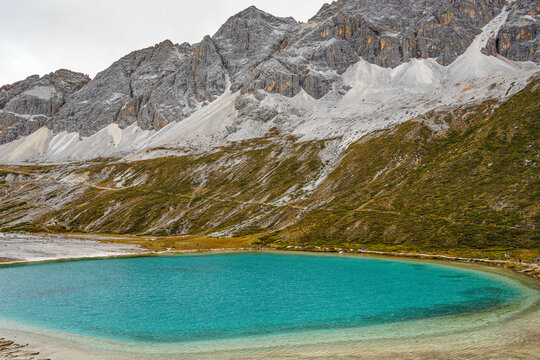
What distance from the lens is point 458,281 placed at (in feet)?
188

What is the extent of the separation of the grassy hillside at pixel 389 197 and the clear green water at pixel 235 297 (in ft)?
94.8

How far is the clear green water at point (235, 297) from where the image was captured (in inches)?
1489

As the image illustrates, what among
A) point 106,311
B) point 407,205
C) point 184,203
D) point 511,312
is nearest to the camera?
point 511,312

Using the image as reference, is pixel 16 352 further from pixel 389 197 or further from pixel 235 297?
pixel 389 197

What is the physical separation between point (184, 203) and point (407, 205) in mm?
111481

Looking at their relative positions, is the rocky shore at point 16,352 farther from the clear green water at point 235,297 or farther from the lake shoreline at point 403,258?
the clear green water at point 235,297

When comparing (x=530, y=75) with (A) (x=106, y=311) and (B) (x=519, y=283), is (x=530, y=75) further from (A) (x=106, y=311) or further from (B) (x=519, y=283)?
(A) (x=106, y=311)

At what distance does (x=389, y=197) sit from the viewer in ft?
401

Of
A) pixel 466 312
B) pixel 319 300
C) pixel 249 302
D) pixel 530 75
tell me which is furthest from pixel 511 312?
pixel 530 75

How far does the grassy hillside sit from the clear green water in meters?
28.9

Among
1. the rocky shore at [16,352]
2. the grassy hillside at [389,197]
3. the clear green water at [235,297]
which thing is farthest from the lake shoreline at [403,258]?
the grassy hillside at [389,197]

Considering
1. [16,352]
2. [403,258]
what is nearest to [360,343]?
[16,352]

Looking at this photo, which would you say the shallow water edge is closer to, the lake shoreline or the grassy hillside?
the lake shoreline

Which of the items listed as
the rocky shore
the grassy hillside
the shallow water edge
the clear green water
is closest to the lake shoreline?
the rocky shore
